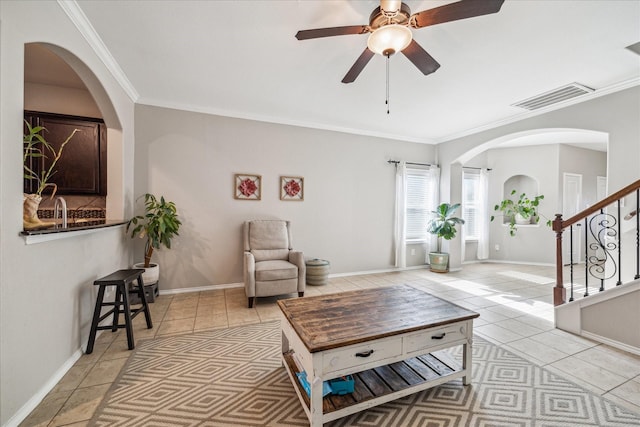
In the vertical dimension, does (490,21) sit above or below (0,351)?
above

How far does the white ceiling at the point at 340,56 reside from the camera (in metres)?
2.03

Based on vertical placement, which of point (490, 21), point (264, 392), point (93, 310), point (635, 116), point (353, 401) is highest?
point (490, 21)

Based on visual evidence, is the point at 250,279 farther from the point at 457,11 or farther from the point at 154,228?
the point at 457,11

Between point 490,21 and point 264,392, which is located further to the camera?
point 490,21

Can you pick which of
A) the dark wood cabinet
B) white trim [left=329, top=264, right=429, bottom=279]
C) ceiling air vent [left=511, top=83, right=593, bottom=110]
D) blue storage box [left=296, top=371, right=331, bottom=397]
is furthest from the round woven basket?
ceiling air vent [left=511, top=83, right=593, bottom=110]

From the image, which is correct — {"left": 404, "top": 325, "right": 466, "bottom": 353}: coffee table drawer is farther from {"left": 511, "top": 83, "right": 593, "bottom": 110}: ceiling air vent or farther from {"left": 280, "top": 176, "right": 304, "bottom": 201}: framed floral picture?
{"left": 511, "top": 83, "right": 593, "bottom": 110}: ceiling air vent

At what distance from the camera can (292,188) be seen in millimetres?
4531

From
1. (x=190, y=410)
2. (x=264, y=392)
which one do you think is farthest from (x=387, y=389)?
(x=190, y=410)

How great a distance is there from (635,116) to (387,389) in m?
4.03

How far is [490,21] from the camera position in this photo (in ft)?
6.91

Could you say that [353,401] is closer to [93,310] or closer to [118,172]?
[93,310]

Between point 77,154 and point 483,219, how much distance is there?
7.67m

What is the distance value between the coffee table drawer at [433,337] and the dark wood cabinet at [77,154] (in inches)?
157

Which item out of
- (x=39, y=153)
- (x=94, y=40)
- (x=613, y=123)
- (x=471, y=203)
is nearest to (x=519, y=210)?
(x=471, y=203)
